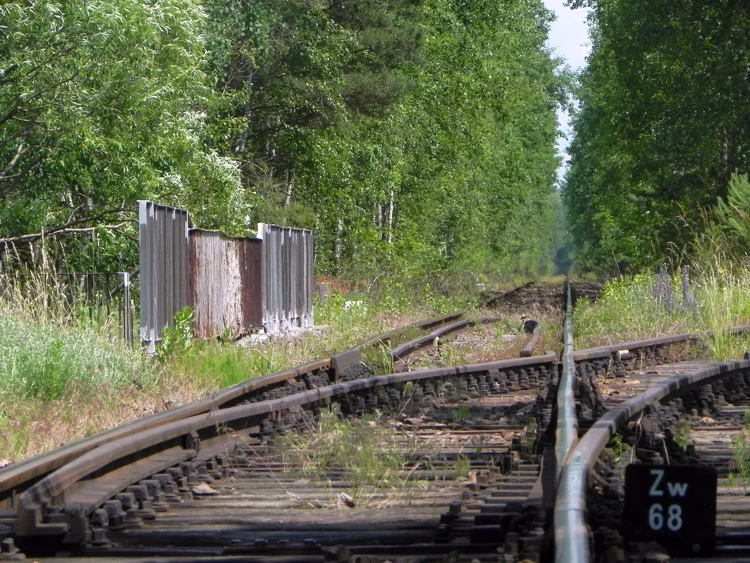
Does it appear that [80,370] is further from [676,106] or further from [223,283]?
[676,106]

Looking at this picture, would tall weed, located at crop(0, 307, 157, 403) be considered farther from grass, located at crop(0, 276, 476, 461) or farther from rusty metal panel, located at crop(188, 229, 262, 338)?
rusty metal panel, located at crop(188, 229, 262, 338)

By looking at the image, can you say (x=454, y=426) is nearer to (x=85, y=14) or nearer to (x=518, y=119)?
(x=85, y=14)

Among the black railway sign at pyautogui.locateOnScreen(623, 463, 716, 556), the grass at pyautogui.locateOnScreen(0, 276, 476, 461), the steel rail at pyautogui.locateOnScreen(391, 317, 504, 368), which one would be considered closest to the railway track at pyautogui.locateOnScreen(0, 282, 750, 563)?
the black railway sign at pyautogui.locateOnScreen(623, 463, 716, 556)

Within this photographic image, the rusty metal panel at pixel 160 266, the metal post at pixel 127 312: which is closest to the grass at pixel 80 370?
the metal post at pixel 127 312

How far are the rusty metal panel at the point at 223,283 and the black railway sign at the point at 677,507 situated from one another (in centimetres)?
909

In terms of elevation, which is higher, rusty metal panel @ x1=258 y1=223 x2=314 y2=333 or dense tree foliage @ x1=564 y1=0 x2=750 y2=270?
dense tree foliage @ x1=564 y1=0 x2=750 y2=270

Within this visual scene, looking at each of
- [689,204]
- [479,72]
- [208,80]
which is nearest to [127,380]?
[208,80]

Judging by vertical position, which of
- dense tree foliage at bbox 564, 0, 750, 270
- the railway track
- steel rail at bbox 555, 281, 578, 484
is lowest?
the railway track

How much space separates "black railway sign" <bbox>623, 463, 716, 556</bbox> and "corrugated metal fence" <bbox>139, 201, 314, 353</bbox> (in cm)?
761

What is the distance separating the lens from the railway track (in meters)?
3.73

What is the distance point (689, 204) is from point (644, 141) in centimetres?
547

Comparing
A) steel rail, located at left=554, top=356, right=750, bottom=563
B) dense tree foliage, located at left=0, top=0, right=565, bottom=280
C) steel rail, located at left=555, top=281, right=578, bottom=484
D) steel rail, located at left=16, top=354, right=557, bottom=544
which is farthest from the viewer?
dense tree foliage, located at left=0, top=0, right=565, bottom=280

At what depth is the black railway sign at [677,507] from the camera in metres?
3.56

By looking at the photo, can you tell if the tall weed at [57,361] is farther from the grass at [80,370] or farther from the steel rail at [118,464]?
the steel rail at [118,464]
